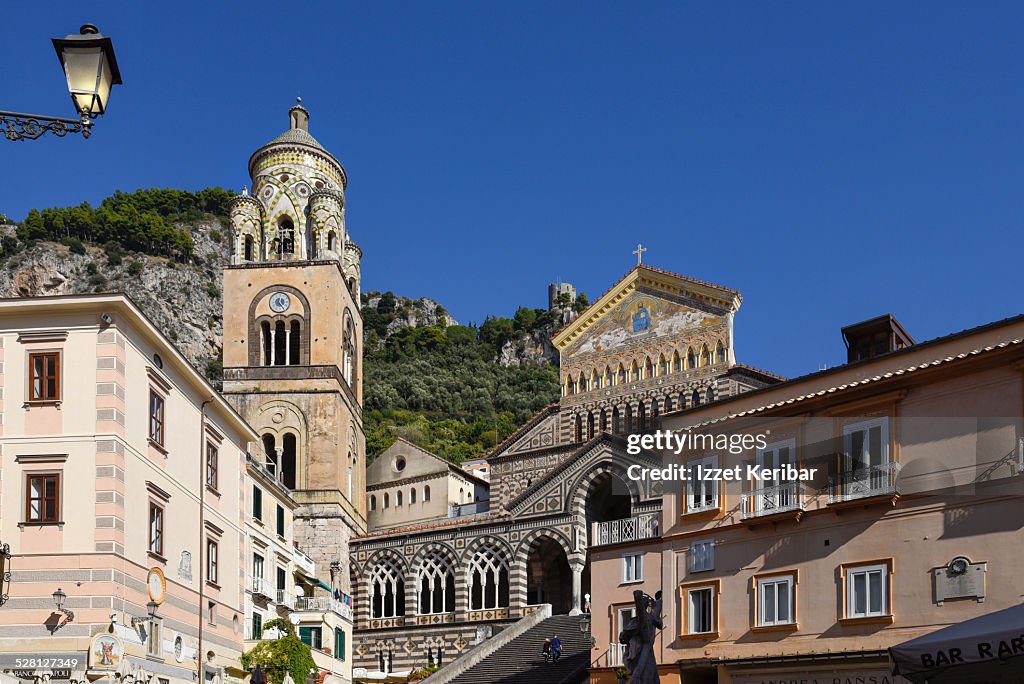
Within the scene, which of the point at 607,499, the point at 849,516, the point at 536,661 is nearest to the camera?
the point at 849,516

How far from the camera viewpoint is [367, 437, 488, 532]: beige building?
64625mm

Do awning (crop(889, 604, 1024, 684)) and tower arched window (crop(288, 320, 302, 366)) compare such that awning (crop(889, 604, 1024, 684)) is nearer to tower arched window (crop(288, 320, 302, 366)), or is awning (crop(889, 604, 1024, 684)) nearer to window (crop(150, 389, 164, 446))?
window (crop(150, 389, 164, 446))

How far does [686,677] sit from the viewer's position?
28.3 metres

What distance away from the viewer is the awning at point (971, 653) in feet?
36.2

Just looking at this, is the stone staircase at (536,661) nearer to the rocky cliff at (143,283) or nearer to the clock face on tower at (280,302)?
the clock face on tower at (280,302)

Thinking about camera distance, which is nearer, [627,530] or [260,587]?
[627,530]

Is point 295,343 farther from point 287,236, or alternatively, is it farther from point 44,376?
point 44,376

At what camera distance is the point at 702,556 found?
2878 centimetres

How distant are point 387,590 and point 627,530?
2561 cm

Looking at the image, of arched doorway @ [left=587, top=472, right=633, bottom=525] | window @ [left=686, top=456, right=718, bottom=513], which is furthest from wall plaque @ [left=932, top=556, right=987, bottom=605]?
arched doorway @ [left=587, top=472, right=633, bottom=525]

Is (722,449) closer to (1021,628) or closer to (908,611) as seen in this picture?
(908,611)

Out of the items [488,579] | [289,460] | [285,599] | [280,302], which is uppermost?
[280,302]

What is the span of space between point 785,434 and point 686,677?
5.64 meters

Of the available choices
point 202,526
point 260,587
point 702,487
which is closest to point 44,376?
point 202,526
